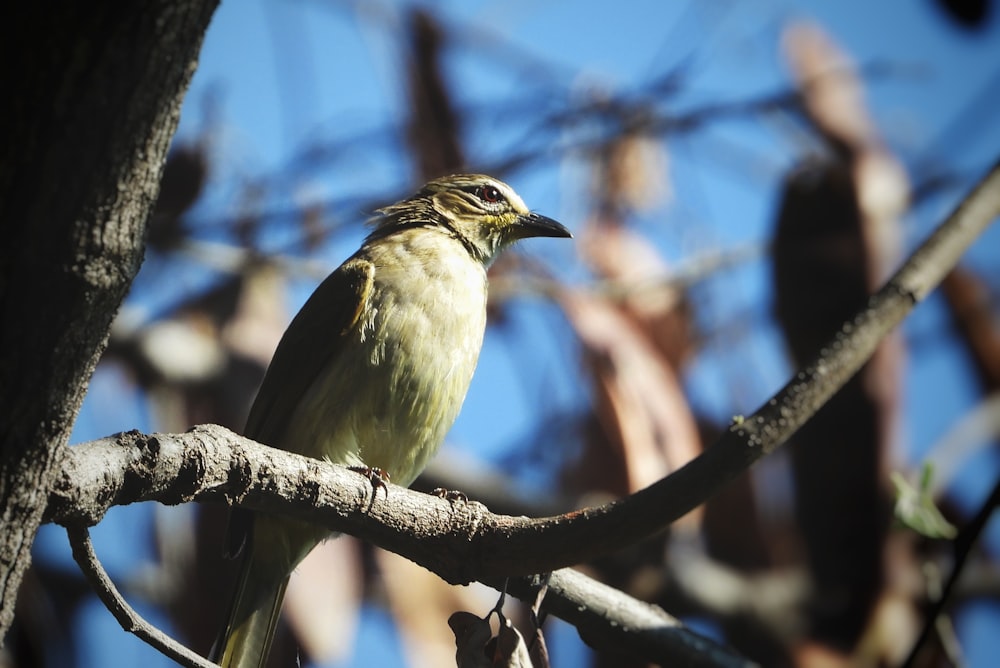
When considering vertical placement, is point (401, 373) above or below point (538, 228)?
below

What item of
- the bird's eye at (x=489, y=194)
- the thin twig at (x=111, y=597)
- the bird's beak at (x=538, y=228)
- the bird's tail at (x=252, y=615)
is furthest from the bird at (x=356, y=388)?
the thin twig at (x=111, y=597)

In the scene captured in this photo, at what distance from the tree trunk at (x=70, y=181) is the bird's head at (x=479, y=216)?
3100 mm

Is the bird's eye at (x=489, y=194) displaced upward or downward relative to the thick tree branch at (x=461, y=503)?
upward

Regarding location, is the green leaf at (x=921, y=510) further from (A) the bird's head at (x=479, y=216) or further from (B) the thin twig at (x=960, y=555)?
(A) the bird's head at (x=479, y=216)

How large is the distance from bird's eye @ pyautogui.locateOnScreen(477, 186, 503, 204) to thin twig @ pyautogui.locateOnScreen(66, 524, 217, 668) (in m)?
3.15

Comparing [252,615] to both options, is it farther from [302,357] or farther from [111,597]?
[111,597]

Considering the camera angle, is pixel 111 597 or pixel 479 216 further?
pixel 479 216

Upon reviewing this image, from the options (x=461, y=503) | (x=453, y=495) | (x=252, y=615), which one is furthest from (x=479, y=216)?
(x=461, y=503)

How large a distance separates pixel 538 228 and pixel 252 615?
2281 mm

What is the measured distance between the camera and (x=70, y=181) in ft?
5.55

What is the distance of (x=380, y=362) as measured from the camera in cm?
391

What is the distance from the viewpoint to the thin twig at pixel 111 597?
224 cm

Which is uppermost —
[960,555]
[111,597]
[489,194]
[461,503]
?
[489,194]

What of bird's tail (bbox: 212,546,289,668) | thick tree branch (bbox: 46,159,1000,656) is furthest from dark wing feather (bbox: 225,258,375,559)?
thick tree branch (bbox: 46,159,1000,656)
